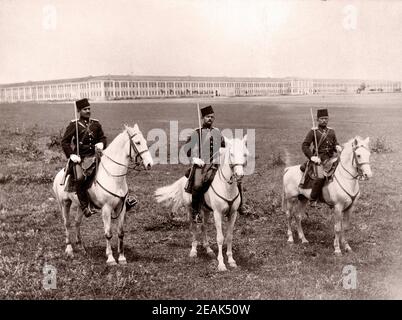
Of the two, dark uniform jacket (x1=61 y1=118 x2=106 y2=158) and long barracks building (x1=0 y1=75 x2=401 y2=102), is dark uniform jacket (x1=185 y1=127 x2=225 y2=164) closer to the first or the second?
dark uniform jacket (x1=61 y1=118 x2=106 y2=158)

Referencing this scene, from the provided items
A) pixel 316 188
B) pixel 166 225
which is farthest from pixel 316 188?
pixel 166 225

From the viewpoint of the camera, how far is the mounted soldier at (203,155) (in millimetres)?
9125

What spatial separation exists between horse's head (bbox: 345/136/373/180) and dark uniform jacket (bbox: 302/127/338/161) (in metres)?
0.89

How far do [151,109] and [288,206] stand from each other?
15.3 metres

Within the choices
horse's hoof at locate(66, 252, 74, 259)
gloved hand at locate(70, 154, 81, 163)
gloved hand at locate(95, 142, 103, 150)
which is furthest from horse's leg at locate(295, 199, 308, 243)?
gloved hand at locate(70, 154, 81, 163)

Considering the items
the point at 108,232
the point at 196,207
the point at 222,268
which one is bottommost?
the point at 222,268

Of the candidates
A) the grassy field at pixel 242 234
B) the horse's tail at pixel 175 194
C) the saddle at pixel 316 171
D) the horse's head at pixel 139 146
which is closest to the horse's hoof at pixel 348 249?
the grassy field at pixel 242 234

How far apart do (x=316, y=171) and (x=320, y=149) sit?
0.62 m

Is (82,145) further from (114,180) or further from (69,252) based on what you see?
(69,252)

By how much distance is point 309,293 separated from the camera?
7.54m

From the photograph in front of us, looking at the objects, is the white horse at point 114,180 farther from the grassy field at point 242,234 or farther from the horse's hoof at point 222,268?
the horse's hoof at point 222,268

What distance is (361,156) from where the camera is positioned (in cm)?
909

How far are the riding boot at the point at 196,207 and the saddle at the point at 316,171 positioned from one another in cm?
262
